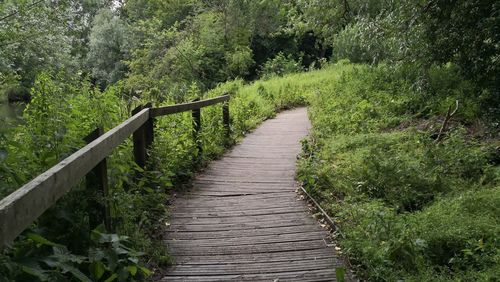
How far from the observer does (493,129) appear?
6.16 metres

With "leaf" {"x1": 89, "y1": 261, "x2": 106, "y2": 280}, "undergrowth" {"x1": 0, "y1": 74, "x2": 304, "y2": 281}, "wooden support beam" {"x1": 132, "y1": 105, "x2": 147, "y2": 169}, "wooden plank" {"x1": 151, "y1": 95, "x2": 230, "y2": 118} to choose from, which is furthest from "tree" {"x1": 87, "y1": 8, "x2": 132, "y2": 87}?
"leaf" {"x1": 89, "y1": 261, "x2": 106, "y2": 280}

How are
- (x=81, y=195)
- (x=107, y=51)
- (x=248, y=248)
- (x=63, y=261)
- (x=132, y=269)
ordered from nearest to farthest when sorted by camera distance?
(x=63, y=261), (x=132, y=269), (x=81, y=195), (x=248, y=248), (x=107, y=51)

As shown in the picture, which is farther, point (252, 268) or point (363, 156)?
point (363, 156)

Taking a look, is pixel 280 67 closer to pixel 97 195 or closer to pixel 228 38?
pixel 228 38

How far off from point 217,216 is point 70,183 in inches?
118

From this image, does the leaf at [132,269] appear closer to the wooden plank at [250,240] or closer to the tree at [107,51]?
the wooden plank at [250,240]

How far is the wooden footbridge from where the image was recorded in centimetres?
236

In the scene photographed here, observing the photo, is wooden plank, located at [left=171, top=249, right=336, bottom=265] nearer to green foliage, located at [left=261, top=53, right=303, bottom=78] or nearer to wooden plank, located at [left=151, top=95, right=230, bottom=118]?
wooden plank, located at [left=151, top=95, right=230, bottom=118]

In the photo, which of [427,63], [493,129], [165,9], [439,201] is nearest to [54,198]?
[439,201]

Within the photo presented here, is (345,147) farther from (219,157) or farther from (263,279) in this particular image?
(263,279)

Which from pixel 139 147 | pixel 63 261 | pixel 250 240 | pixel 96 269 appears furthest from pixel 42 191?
pixel 139 147

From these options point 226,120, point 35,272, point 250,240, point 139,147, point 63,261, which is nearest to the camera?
point 35,272

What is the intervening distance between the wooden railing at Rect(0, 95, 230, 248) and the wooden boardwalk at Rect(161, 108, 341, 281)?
960 millimetres

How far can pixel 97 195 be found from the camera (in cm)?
331
